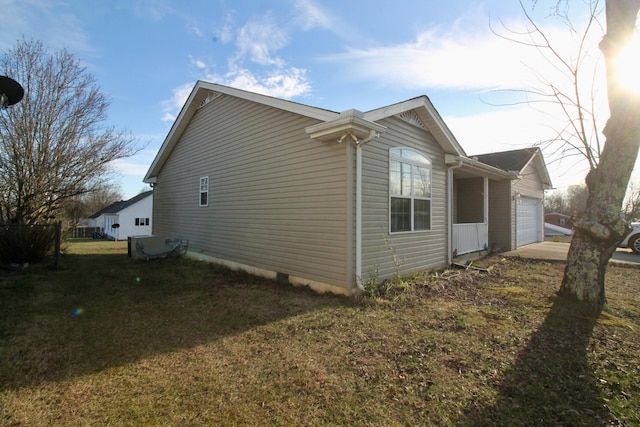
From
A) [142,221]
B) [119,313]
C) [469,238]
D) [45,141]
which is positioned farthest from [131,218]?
[469,238]

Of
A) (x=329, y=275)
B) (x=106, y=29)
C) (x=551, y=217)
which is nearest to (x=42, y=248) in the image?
(x=106, y=29)

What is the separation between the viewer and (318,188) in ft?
20.8

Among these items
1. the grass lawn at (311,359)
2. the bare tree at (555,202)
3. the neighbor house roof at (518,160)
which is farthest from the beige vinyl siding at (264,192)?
the bare tree at (555,202)

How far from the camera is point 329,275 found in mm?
6125

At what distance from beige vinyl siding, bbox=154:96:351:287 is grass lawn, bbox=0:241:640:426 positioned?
3.46ft

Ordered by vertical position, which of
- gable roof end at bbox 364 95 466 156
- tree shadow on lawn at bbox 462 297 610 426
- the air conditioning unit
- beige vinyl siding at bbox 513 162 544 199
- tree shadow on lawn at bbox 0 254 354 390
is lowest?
tree shadow on lawn at bbox 462 297 610 426

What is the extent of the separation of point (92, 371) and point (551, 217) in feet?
186

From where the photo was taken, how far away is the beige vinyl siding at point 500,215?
1261 cm

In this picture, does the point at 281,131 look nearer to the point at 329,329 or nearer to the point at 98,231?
the point at 329,329

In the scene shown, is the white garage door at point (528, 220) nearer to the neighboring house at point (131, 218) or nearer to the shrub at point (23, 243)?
the shrub at point (23, 243)

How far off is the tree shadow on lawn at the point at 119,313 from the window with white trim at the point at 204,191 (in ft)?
8.53

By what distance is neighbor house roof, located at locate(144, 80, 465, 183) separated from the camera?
5480 mm

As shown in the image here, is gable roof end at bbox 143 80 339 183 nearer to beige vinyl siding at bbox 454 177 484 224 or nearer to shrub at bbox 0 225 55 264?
shrub at bbox 0 225 55 264

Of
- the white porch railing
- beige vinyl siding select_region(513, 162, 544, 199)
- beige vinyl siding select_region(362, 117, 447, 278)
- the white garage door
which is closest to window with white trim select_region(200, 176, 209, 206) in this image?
beige vinyl siding select_region(362, 117, 447, 278)
